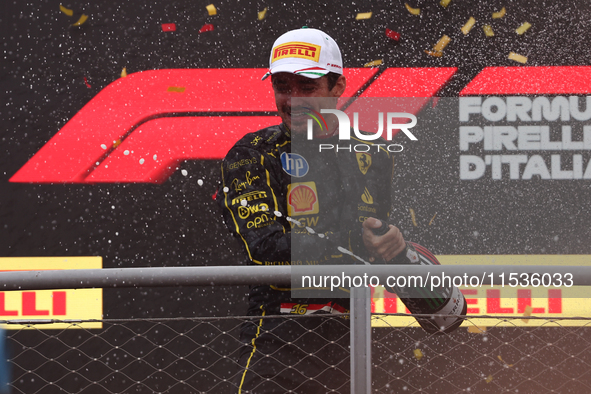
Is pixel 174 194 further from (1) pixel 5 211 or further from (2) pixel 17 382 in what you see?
(2) pixel 17 382

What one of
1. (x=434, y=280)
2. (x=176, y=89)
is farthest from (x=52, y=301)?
(x=434, y=280)

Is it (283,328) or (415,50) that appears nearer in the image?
(283,328)

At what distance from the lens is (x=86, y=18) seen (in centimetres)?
216

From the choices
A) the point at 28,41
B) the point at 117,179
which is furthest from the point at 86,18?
the point at 117,179

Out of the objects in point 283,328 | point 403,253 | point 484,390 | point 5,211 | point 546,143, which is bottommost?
point 484,390

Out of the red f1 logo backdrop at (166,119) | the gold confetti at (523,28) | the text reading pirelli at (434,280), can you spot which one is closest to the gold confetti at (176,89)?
the red f1 logo backdrop at (166,119)

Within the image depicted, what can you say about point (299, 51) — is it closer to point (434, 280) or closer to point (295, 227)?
point (295, 227)

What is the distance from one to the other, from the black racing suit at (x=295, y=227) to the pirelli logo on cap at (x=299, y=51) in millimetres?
206

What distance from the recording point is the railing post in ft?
4.00

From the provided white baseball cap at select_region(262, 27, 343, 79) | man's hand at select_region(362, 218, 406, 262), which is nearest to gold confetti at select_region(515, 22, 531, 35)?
white baseball cap at select_region(262, 27, 343, 79)

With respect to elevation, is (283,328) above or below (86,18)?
below

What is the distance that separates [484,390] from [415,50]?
1.46 m

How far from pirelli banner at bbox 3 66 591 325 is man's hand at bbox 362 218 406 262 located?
0.88m

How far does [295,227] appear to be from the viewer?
50.7 inches
